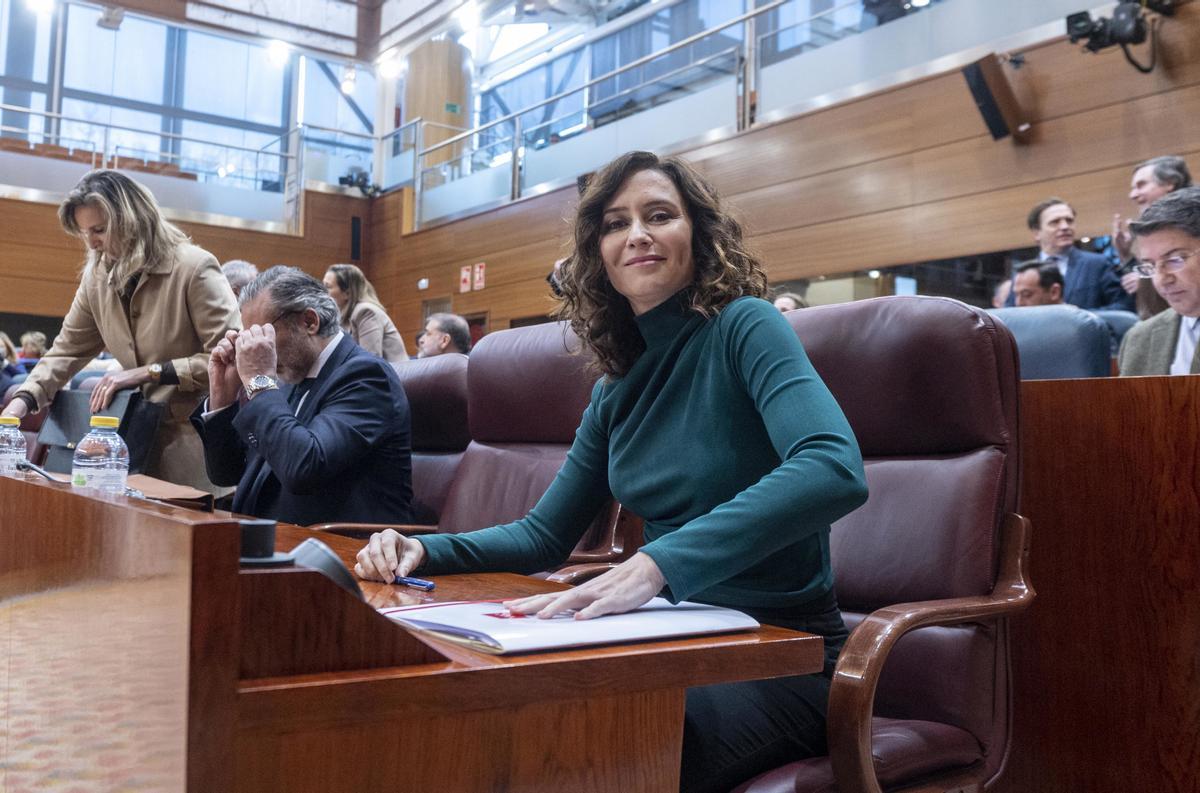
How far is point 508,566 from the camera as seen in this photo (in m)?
1.26

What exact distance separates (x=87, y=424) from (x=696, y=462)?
5.62 feet

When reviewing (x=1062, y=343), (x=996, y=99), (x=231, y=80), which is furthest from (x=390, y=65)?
(x=1062, y=343)

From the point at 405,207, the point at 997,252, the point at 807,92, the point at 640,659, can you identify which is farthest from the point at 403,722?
the point at 405,207

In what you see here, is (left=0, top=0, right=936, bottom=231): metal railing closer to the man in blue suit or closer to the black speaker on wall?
the black speaker on wall

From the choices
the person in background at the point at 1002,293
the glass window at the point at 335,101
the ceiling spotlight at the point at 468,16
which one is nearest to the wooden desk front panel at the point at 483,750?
the person in background at the point at 1002,293

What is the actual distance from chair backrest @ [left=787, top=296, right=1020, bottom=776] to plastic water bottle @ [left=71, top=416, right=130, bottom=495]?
907mm

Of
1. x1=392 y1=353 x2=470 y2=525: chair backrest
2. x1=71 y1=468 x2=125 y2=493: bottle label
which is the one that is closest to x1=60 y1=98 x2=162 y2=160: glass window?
x1=392 y1=353 x2=470 y2=525: chair backrest

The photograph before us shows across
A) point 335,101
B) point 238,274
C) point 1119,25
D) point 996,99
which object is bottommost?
point 238,274

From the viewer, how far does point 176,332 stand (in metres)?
2.52

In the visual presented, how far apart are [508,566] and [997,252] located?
13.3 ft

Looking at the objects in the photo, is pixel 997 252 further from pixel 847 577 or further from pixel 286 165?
pixel 286 165

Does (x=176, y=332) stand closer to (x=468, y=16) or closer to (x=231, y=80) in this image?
(x=468, y=16)

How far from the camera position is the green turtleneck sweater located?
0.98 meters

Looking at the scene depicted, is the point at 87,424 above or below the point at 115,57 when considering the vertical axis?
below
